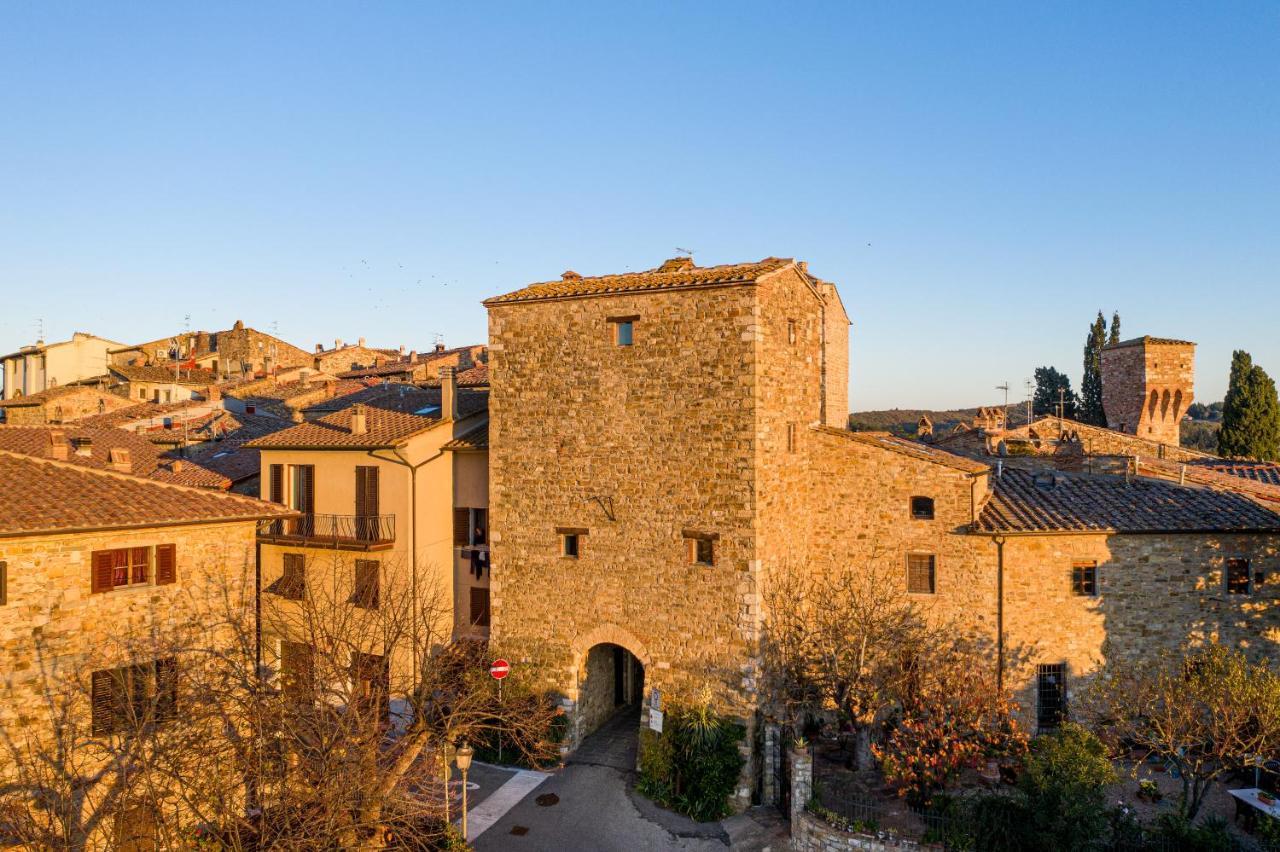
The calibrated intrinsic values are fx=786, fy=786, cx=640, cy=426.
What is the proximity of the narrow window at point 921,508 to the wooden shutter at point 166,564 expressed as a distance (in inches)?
714

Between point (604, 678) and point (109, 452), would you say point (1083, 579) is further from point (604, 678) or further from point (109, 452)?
point (109, 452)

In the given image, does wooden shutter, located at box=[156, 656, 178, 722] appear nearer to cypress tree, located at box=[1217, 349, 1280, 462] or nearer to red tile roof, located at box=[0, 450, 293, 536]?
red tile roof, located at box=[0, 450, 293, 536]

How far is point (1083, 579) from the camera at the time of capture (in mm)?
20422

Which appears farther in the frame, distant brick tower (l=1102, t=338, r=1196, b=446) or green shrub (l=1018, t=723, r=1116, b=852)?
distant brick tower (l=1102, t=338, r=1196, b=446)

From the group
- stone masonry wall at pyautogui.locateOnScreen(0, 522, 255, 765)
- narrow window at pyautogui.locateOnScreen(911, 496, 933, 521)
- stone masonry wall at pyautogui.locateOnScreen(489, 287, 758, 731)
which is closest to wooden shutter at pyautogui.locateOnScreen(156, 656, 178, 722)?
stone masonry wall at pyautogui.locateOnScreen(0, 522, 255, 765)

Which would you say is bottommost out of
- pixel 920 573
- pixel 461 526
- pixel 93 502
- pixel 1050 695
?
pixel 1050 695

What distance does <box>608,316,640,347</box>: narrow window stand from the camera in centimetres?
2005

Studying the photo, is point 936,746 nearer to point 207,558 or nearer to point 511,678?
point 511,678

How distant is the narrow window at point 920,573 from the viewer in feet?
69.5

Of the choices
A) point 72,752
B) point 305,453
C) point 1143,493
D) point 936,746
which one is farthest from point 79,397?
point 1143,493

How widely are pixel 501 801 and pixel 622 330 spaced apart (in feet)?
38.9

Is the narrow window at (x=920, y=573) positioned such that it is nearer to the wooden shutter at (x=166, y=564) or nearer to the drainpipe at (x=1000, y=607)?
the drainpipe at (x=1000, y=607)

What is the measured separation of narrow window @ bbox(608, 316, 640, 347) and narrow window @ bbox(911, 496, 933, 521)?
29.0 feet

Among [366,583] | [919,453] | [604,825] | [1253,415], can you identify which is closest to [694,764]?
[604,825]
